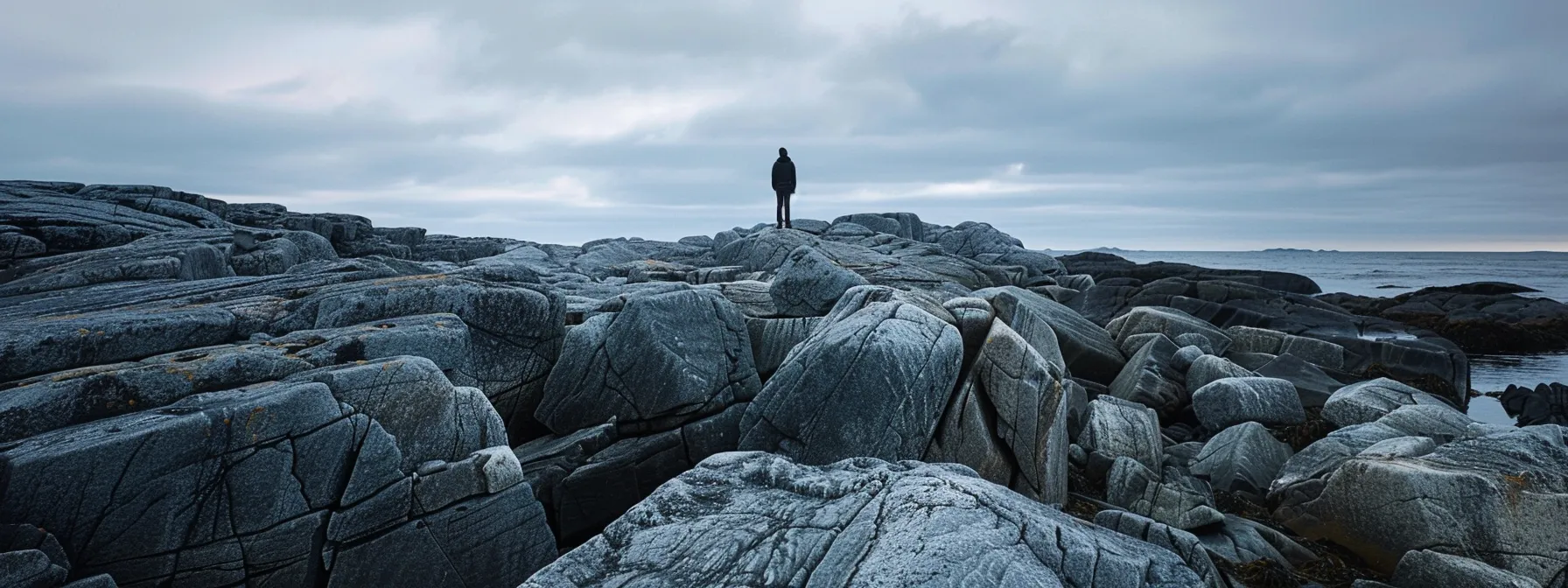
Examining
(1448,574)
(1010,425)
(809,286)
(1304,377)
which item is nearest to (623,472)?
(1010,425)

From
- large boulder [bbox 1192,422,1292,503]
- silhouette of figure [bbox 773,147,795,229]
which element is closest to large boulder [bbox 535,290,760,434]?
large boulder [bbox 1192,422,1292,503]

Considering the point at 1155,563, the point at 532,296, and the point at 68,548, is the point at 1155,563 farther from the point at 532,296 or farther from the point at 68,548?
the point at 532,296

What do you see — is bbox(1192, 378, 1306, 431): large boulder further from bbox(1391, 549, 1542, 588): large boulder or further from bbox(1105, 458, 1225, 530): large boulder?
bbox(1391, 549, 1542, 588): large boulder

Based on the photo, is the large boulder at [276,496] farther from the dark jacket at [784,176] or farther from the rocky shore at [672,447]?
the dark jacket at [784,176]

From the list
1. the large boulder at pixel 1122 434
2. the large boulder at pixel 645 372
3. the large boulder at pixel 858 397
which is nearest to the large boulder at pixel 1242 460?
the large boulder at pixel 1122 434

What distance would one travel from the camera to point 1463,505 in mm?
9234

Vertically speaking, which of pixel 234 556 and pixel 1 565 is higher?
pixel 1 565

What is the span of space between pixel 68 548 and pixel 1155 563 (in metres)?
9.26

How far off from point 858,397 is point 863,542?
463 cm

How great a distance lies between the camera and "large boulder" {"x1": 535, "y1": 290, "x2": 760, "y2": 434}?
12.3 meters

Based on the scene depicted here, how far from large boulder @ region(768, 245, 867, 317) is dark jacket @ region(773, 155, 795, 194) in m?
13.8

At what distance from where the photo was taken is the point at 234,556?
741 centimetres

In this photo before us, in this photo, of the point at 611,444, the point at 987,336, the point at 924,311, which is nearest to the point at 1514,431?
the point at 987,336

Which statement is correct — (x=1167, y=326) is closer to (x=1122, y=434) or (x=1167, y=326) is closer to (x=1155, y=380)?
(x=1155, y=380)
